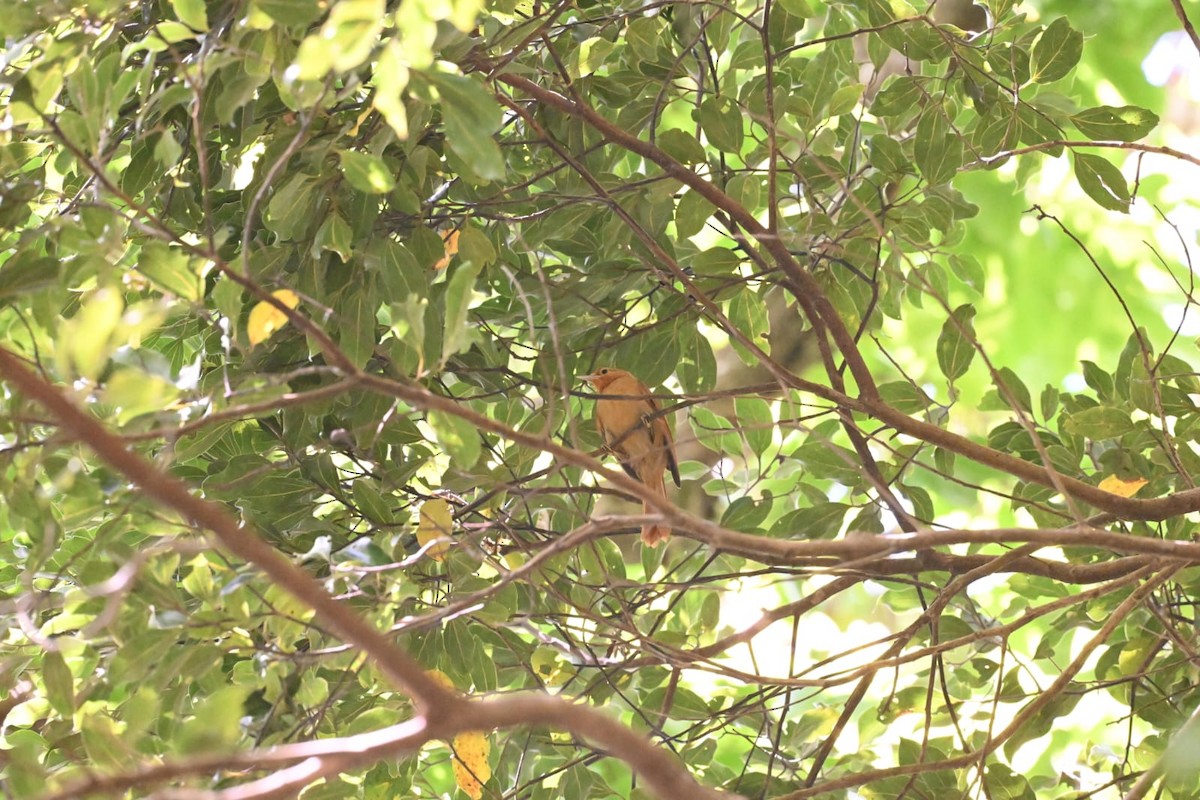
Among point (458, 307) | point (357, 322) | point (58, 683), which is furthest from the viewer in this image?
point (357, 322)

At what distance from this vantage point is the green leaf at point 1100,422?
1701 millimetres

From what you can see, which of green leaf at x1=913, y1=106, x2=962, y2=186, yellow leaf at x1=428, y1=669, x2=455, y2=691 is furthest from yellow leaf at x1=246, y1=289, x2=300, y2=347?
green leaf at x1=913, y1=106, x2=962, y2=186

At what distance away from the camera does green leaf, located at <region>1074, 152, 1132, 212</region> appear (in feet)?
5.82

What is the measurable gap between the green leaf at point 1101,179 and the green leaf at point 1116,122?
6 centimetres

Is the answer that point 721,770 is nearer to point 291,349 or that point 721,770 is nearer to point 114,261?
point 291,349

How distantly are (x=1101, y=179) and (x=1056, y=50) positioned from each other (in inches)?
8.4

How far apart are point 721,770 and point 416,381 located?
1.09 meters

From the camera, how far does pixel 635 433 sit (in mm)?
2729

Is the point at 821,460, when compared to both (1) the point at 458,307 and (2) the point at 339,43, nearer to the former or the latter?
(1) the point at 458,307

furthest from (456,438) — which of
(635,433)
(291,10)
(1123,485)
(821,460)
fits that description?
(635,433)

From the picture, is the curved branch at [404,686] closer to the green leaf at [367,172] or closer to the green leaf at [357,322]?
the green leaf at [367,172]

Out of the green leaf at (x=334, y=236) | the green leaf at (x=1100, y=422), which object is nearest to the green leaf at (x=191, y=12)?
the green leaf at (x=334, y=236)

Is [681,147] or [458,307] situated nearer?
[458,307]

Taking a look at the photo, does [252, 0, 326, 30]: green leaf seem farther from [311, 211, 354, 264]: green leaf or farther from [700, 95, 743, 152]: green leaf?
[700, 95, 743, 152]: green leaf
